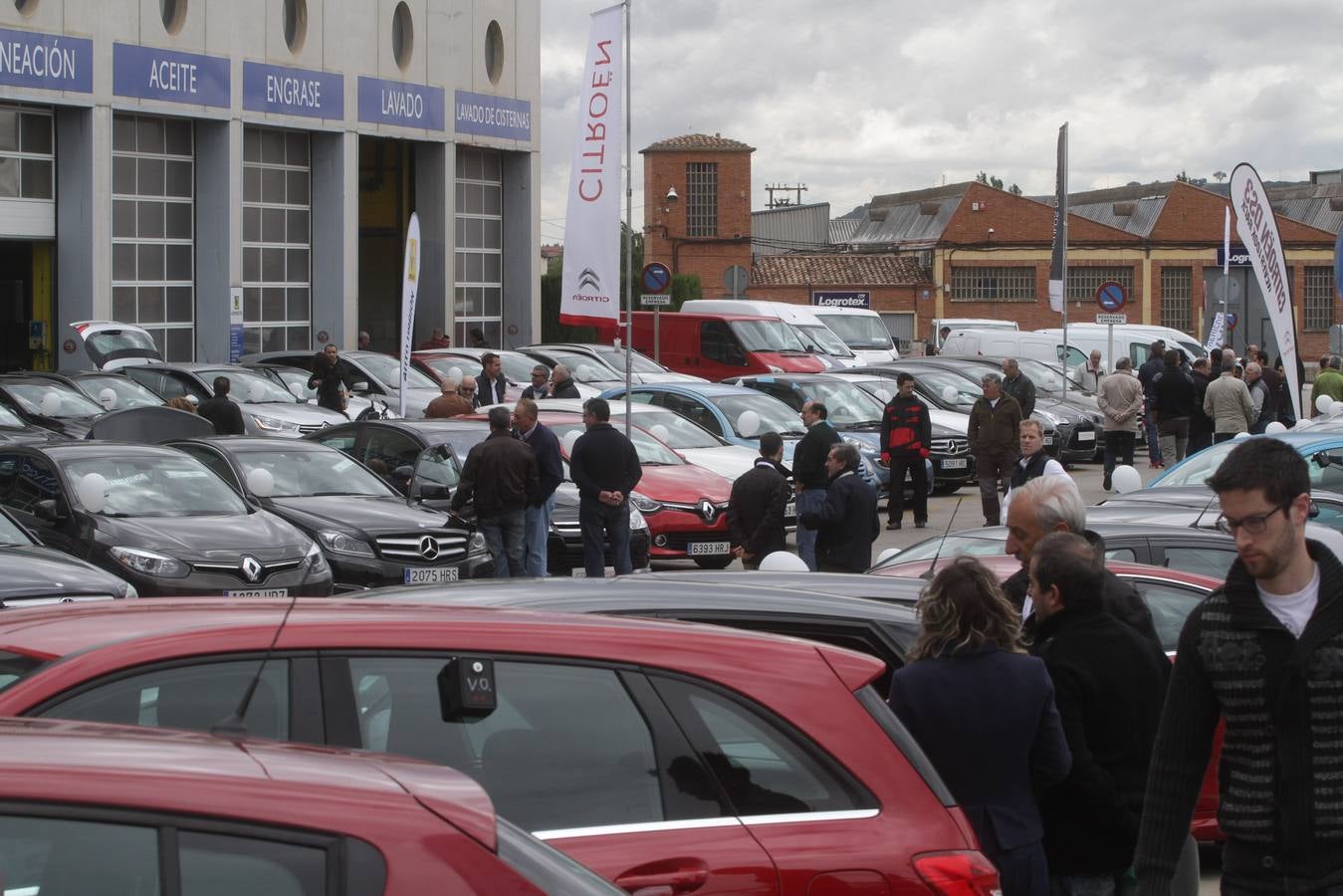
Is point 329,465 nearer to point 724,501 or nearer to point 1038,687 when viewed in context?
point 724,501

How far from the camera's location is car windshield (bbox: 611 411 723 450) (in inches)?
777

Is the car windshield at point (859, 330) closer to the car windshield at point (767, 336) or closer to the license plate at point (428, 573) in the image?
the car windshield at point (767, 336)

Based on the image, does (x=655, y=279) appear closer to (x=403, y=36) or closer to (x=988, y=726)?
(x=403, y=36)

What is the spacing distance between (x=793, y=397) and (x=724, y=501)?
25.2 feet

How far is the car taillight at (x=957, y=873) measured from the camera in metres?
3.89

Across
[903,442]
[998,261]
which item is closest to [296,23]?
[903,442]

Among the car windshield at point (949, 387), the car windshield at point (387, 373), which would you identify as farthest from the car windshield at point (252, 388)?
the car windshield at point (949, 387)

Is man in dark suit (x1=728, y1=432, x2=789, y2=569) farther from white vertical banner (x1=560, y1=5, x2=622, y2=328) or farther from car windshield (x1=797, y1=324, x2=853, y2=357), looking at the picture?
car windshield (x1=797, y1=324, x2=853, y2=357)

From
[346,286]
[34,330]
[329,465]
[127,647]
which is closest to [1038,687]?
[127,647]

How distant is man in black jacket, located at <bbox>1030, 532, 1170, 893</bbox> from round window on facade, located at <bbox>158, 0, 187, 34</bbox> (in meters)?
33.6

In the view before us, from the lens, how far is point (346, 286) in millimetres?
39875

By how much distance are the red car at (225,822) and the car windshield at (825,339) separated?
33.1 metres

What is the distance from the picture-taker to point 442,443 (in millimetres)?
16344

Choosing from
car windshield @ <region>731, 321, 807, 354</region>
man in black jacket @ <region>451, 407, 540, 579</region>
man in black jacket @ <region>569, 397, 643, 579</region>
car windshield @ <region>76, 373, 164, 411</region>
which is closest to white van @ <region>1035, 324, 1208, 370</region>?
car windshield @ <region>731, 321, 807, 354</region>
